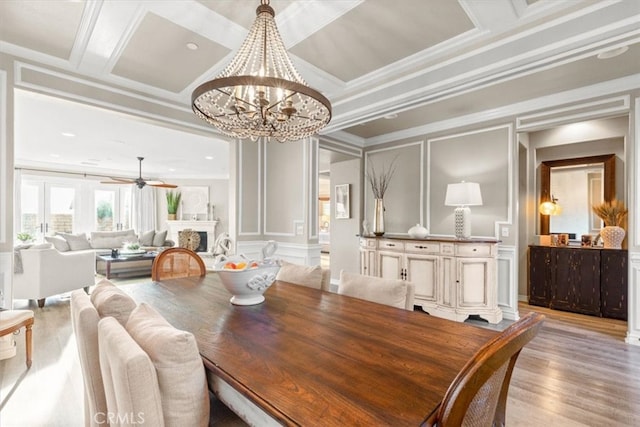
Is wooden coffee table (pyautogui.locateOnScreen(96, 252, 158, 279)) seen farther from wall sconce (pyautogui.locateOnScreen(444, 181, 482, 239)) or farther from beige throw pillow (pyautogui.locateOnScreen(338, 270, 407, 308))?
wall sconce (pyautogui.locateOnScreen(444, 181, 482, 239))

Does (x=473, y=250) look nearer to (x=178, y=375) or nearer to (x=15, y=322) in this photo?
(x=178, y=375)

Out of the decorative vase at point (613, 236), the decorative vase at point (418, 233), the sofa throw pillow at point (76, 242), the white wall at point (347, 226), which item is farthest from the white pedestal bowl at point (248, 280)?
the sofa throw pillow at point (76, 242)

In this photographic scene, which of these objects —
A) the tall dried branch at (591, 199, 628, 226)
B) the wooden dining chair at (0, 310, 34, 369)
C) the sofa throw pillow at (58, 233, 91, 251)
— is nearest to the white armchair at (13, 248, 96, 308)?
the wooden dining chair at (0, 310, 34, 369)

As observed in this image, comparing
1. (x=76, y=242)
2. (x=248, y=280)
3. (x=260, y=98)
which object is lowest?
(x=76, y=242)

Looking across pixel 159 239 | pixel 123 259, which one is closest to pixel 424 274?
pixel 123 259

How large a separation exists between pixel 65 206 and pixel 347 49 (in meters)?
8.55

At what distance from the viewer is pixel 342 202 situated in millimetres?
5305

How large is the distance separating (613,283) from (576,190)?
4.19 feet

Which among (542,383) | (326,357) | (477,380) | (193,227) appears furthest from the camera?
(193,227)

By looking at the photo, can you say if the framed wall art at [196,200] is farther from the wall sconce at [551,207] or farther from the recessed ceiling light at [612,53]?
the recessed ceiling light at [612,53]

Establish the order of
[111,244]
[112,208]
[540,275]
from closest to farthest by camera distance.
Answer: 1. [540,275]
2. [111,244]
3. [112,208]

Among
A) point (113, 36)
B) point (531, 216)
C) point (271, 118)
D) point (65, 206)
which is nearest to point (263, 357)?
point (271, 118)

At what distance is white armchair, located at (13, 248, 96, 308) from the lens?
3.71 metres

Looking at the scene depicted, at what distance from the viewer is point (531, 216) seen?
4348 millimetres
